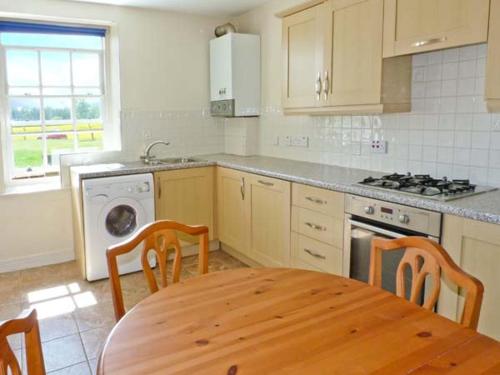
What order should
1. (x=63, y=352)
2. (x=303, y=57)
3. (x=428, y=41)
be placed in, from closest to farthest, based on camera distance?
(x=428, y=41), (x=63, y=352), (x=303, y=57)

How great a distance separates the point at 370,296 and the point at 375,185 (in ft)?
4.04

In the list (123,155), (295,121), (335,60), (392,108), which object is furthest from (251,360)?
(123,155)

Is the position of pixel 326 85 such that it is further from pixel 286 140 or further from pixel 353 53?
pixel 286 140

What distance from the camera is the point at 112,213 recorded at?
355 centimetres

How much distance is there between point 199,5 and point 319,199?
7.54ft

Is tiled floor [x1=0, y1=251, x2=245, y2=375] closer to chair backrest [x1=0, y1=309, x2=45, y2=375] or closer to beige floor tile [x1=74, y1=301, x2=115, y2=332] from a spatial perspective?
beige floor tile [x1=74, y1=301, x2=115, y2=332]

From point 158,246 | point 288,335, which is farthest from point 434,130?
point 288,335

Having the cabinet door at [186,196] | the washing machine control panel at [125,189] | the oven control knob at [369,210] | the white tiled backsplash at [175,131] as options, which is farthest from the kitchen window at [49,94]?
the oven control knob at [369,210]

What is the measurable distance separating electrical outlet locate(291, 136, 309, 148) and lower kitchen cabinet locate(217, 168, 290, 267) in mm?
593

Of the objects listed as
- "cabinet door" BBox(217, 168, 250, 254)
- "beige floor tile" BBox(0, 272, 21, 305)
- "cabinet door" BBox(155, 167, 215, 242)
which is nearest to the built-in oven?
"cabinet door" BBox(217, 168, 250, 254)

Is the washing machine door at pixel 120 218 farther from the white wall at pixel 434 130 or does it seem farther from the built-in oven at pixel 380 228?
the built-in oven at pixel 380 228

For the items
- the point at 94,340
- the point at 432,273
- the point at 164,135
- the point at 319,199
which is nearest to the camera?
the point at 432,273

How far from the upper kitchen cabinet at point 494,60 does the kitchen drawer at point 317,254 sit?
3.92ft

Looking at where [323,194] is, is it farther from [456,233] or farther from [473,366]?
[473,366]
